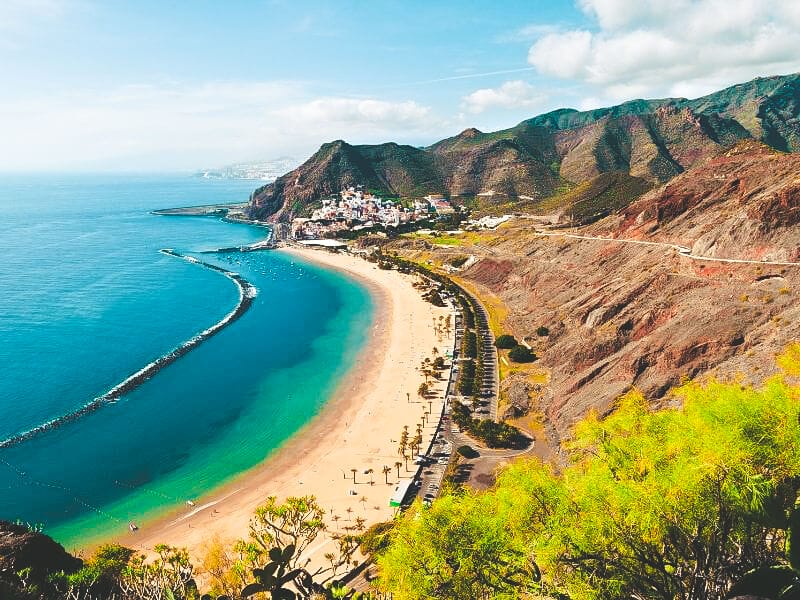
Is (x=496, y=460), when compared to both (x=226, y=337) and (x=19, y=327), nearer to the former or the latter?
(x=226, y=337)

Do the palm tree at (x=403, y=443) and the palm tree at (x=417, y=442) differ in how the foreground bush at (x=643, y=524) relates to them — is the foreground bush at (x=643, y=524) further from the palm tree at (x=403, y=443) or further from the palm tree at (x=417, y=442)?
the palm tree at (x=417, y=442)

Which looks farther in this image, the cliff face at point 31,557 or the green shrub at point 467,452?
the green shrub at point 467,452

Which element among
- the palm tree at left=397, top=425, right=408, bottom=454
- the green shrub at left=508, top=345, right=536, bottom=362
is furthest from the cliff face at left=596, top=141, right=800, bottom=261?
the palm tree at left=397, top=425, right=408, bottom=454

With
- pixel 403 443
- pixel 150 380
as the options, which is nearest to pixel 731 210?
pixel 403 443

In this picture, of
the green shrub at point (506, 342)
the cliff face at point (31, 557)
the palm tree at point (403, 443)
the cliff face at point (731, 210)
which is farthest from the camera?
the green shrub at point (506, 342)

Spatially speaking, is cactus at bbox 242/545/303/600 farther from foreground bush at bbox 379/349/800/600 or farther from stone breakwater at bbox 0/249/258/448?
stone breakwater at bbox 0/249/258/448

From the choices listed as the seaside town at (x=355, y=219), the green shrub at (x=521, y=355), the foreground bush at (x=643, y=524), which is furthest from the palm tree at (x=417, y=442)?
the seaside town at (x=355, y=219)

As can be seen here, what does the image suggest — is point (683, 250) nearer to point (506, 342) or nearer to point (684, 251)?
point (684, 251)
